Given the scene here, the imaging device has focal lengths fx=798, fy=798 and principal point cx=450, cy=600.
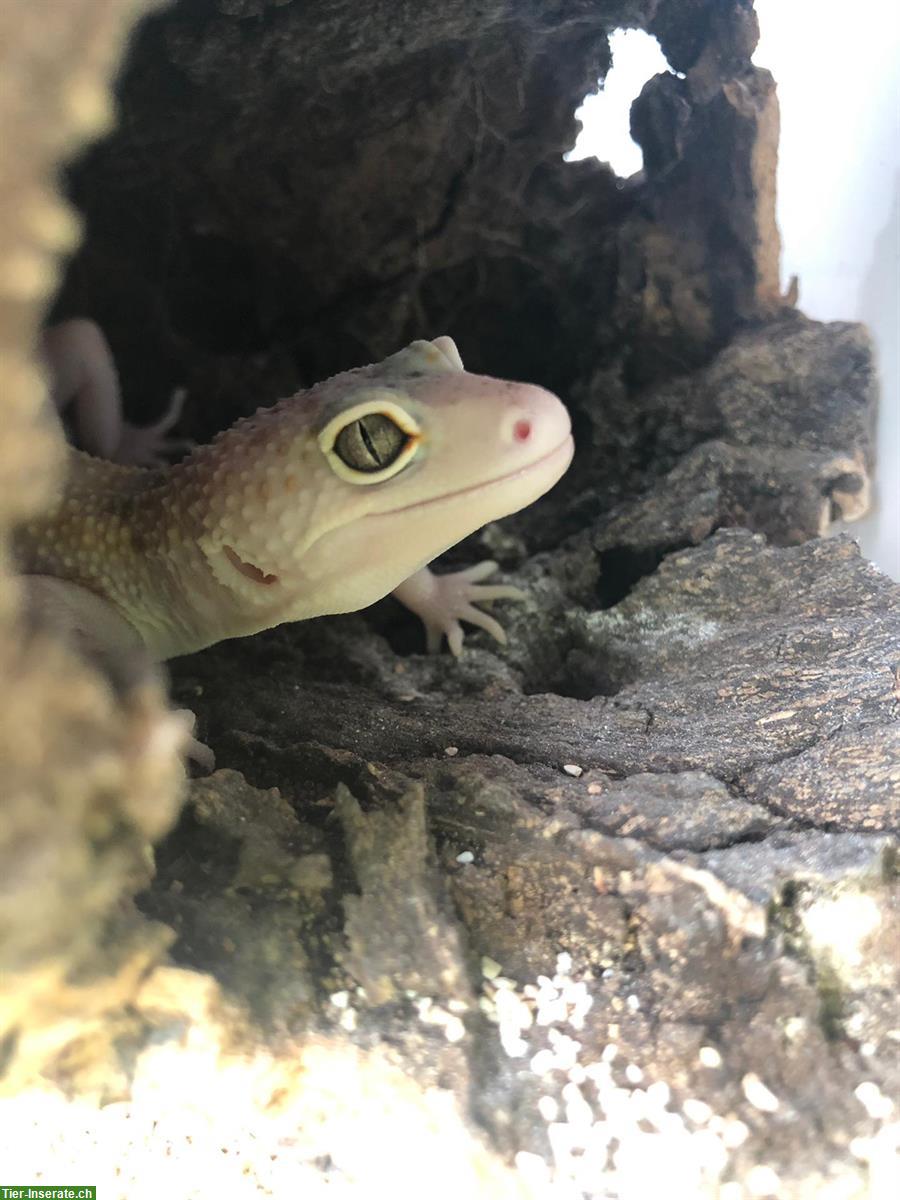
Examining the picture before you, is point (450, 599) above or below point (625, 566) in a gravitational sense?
below

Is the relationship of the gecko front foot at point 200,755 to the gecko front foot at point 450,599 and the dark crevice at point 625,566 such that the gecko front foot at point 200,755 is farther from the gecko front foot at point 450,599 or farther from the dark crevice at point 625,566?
the dark crevice at point 625,566

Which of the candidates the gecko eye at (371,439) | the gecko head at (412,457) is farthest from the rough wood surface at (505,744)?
the gecko eye at (371,439)

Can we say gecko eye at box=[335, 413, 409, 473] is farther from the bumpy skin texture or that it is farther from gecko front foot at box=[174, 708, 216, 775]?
gecko front foot at box=[174, 708, 216, 775]

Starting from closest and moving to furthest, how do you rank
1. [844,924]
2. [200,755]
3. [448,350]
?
[844,924]
[200,755]
[448,350]

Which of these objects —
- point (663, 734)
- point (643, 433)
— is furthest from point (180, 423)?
point (663, 734)

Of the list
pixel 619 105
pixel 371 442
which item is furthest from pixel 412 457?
pixel 619 105

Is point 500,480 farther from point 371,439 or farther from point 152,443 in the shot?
point 152,443

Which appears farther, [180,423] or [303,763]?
[180,423]

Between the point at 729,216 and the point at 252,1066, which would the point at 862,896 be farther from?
the point at 729,216
